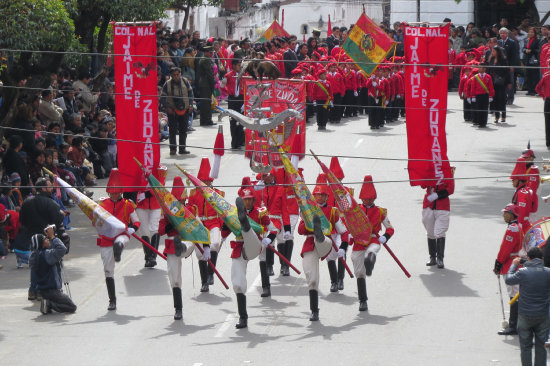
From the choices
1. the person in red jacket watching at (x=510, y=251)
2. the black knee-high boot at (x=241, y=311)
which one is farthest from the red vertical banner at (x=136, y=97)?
the person in red jacket watching at (x=510, y=251)

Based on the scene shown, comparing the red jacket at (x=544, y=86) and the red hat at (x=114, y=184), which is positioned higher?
the red jacket at (x=544, y=86)

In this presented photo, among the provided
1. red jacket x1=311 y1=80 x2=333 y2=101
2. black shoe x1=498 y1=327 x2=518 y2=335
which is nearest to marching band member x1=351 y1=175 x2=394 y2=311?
black shoe x1=498 y1=327 x2=518 y2=335

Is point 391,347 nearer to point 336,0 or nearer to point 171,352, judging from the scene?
point 171,352

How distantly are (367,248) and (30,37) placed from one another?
682cm

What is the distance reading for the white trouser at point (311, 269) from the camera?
598 inches

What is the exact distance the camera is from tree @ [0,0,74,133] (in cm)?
1862

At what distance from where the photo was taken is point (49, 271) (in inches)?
618

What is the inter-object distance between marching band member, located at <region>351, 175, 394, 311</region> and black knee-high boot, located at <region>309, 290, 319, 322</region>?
769 millimetres

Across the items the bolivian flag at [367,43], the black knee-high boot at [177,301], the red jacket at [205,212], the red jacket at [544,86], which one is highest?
the bolivian flag at [367,43]

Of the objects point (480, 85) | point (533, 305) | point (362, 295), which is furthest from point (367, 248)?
point (480, 85)

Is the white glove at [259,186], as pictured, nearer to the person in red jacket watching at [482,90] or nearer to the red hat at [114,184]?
the red hat at [114,184]

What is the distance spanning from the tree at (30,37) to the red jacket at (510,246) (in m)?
8.01

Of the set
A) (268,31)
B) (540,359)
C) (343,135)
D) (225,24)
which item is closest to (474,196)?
(343,135)

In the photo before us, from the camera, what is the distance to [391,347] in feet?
46.2
